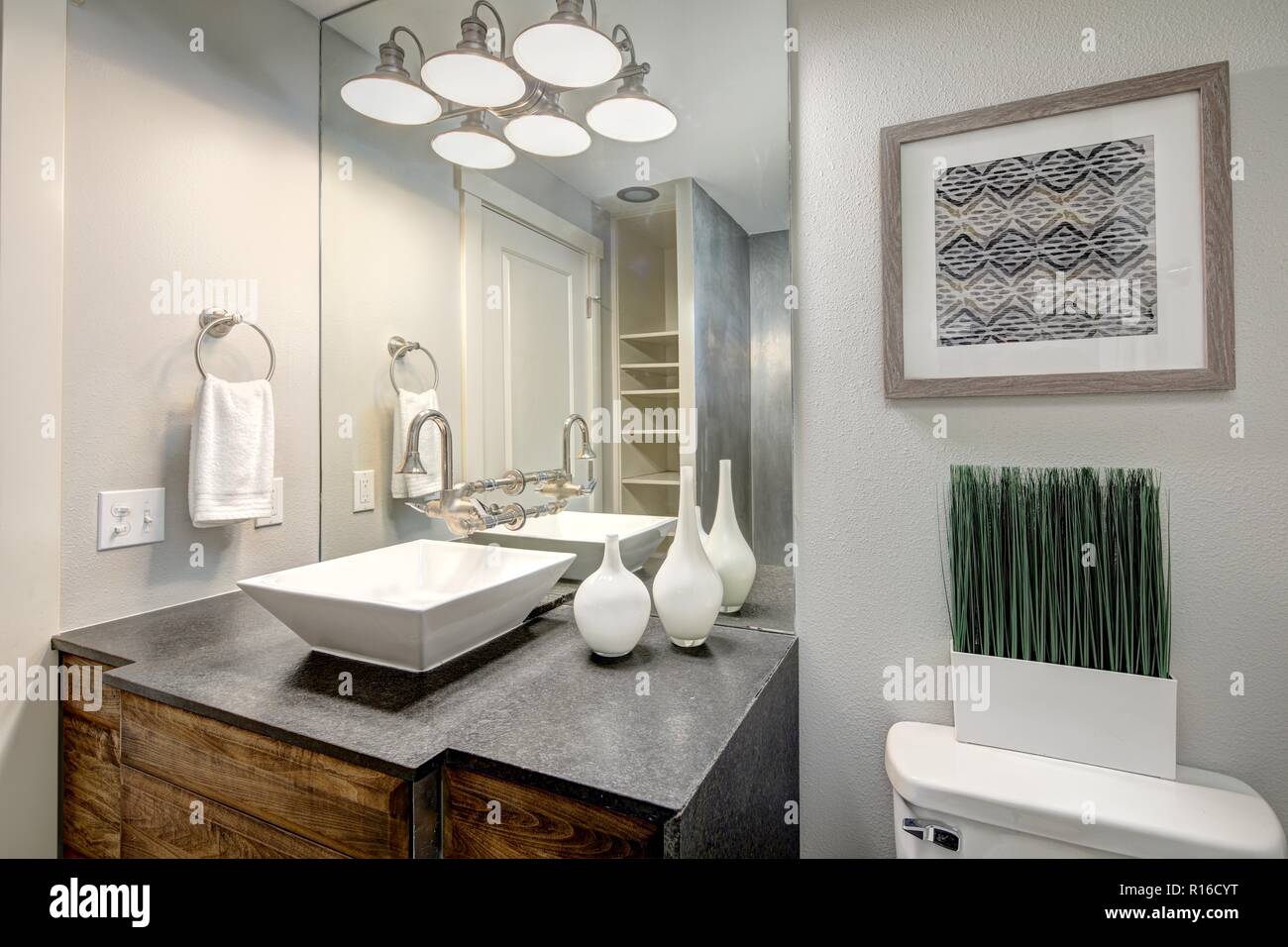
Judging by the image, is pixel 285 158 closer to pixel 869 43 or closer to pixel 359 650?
pixel 359 650

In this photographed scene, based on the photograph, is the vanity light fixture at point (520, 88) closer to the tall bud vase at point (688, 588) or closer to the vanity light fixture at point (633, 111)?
the vanity light fixture at point (633, 111)

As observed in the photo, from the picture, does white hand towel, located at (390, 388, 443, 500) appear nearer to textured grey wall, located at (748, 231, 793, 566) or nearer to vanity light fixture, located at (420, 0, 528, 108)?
vanity light fixture, located at (420, 0, 528, 108)

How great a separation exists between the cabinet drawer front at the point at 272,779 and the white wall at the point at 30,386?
314mm

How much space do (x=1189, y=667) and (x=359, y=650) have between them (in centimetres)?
130

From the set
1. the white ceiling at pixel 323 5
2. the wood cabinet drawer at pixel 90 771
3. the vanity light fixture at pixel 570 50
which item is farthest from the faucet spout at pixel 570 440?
the white ceiling at pixel 323 5

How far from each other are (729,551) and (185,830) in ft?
3.26

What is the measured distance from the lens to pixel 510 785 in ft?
2.46

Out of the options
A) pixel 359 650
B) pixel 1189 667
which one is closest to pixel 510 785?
pixel 359 650

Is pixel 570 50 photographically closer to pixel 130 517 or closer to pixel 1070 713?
pixel 130 517

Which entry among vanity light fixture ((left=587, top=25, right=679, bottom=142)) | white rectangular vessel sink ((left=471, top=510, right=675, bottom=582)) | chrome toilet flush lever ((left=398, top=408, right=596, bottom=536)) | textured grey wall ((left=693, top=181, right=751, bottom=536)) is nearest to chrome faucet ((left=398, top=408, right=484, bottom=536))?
chrome toilet flush lever ((left=398, top=408, right=596, bottom=536))

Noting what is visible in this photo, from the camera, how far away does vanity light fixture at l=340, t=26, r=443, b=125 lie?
1.46 m

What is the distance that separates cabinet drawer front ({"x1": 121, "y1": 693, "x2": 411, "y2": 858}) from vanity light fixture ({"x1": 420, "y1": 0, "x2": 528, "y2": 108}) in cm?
131

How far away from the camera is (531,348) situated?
142 centimetres

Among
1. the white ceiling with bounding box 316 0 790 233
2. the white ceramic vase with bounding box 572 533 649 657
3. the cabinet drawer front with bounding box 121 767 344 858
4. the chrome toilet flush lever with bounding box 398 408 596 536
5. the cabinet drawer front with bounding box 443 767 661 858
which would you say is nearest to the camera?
the cabinet drawer front with bounding box 443 767 661 858
